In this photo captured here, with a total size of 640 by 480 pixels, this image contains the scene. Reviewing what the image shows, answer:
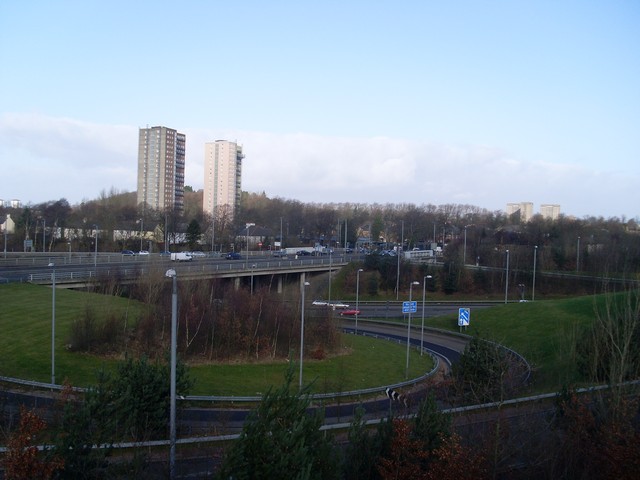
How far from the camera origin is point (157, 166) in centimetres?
12088

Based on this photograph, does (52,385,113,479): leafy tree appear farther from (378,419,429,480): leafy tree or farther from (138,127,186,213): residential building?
(138,127,186,213): residential building

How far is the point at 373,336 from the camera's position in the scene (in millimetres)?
35750

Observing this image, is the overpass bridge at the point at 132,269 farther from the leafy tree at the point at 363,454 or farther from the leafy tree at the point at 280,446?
the leafy tree at the point at 280,446

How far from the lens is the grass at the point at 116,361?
22.2 meters

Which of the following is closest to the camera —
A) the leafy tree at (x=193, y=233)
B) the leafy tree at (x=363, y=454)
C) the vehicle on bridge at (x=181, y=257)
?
the leafy tree at (x=363, y=454)

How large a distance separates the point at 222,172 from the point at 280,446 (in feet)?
404

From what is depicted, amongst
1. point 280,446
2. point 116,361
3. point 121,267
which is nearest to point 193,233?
point 121,267

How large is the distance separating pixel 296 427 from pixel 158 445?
6727mm

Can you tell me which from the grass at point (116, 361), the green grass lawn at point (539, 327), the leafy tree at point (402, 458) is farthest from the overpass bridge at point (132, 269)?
the leafy tree at point (402, 458)

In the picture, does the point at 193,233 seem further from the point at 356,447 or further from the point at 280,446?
the point at 280,446

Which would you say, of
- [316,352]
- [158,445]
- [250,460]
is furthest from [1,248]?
[250,460]

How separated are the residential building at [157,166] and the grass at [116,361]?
8964 centimetres

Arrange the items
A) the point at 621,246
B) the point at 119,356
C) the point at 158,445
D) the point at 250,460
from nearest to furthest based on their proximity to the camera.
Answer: the point at 250,460 < the point at 158,445 < the point at 119,356 < the point at 621,246

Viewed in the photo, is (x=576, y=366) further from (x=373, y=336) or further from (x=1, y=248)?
(x=1, y=248)
